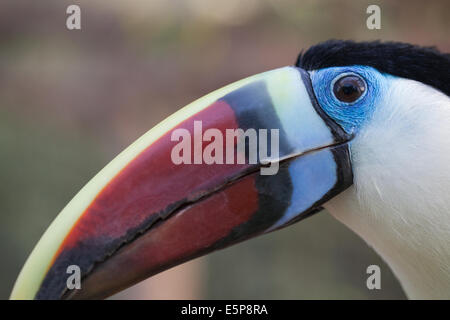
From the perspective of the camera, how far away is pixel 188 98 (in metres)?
5.14

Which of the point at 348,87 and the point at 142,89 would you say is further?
the point at 142,89

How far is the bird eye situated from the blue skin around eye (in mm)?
11

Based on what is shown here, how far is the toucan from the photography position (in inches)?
58.4

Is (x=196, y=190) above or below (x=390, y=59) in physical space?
below

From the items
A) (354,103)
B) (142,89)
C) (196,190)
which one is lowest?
(196,190)

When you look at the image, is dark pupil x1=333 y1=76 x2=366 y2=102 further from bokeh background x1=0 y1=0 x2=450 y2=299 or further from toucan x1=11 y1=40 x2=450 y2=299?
bokeh background x1=0 y1=0 x2=450 y2=299

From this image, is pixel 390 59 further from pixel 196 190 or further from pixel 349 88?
pixel 196 190

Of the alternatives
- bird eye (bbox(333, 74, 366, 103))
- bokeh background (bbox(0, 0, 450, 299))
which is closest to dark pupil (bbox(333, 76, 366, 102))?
bird eye (bbox(333, 74, 366, 103))

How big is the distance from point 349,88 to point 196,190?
0.47m

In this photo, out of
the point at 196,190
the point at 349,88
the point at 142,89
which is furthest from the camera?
the point at 142,89

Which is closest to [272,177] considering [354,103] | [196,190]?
[196,190]

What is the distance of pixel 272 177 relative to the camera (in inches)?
61.2

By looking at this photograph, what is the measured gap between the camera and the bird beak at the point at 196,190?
1.46m
